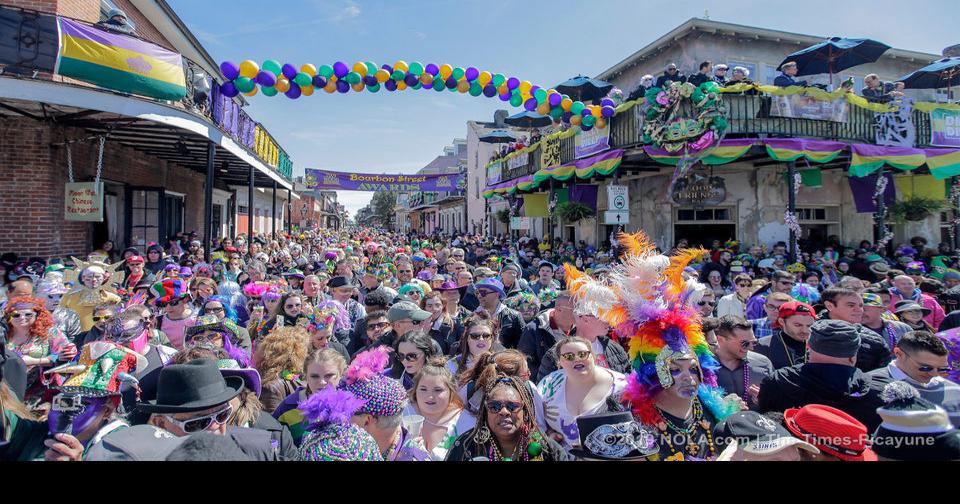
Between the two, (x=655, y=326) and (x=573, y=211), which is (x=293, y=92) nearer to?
(x=573, y=211)

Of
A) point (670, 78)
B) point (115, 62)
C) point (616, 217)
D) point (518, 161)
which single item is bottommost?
point (616, 217)

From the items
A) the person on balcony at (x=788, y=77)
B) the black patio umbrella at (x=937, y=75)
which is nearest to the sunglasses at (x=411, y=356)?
the person on balcony at (x=788, y=77)

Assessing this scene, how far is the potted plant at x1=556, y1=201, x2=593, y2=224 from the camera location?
45.2 ft

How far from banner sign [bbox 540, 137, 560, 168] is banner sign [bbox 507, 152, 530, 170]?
1474mm

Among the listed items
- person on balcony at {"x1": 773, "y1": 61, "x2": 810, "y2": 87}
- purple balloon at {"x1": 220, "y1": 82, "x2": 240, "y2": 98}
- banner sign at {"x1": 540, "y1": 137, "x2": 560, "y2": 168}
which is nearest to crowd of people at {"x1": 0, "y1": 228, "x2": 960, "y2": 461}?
purple balloon at {"x1": 220, "y1": 82, "x2": 240, "y2": 98}

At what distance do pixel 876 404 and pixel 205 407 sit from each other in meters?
3.32

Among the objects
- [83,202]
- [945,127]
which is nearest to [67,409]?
[83,202]

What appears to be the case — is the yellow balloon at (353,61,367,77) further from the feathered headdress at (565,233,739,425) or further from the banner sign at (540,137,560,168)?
the feathered headdress at (565,233,739,425)

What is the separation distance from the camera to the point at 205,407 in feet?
6.94

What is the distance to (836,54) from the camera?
428 inches

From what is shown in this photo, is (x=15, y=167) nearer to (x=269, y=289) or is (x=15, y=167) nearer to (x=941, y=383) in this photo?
(x=269, y=289)

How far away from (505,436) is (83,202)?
28.5 ft

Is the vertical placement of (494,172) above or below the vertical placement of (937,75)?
below
